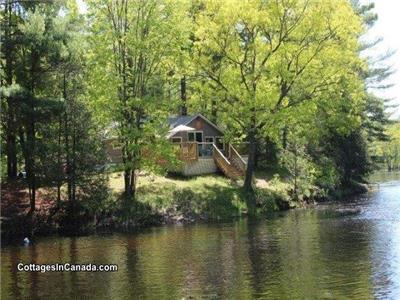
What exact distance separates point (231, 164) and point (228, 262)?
22.5 m

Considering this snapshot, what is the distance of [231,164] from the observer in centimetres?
3928

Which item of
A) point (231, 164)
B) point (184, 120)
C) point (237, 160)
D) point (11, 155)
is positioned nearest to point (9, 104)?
point (11, 155)

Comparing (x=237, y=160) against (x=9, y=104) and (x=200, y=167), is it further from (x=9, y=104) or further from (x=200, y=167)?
(x=9, y=104)

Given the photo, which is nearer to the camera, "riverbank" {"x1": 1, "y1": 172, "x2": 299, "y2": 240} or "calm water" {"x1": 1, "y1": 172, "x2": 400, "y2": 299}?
"calm water" {"x1": 1, "y1": 172, "x2": 400, "y2": 299}

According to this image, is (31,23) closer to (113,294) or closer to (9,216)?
(9,216)

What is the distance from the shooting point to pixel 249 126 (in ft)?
115

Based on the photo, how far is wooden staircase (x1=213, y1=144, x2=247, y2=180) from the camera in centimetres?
3812

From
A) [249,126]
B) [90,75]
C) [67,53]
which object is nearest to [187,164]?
[249,126]

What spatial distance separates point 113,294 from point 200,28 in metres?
23.7

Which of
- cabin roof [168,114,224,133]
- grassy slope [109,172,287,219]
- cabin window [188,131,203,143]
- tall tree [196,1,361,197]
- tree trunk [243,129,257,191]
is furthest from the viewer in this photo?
cabin window [188,131,203,143]

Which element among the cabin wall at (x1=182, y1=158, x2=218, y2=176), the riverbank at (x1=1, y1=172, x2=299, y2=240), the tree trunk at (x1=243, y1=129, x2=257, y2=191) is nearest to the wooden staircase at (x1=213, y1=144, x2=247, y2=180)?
the cabin wall at (x1=182, y1=158, x2=218, y2=176)

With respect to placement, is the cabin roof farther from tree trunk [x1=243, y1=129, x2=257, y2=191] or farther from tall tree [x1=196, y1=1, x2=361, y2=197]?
tree trunk [x1=243, y1=129, x2=257, y2=191]

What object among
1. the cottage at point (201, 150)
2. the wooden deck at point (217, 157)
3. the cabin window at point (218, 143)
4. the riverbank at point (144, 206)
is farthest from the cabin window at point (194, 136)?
the riverbank at point (144, 206)

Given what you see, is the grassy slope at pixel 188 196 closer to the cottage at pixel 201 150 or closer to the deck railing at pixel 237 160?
the cottage at pixel 201 150
